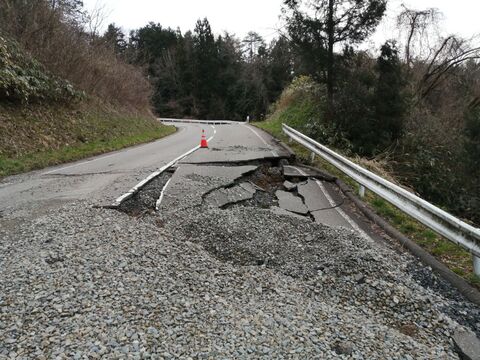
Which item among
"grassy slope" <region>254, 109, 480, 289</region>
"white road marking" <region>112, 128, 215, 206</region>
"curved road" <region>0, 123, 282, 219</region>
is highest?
"white road marking" <region>112, 128, 215, 206</region>

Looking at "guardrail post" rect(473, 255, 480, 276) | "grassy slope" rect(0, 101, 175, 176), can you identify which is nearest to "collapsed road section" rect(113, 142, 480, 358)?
"guardrail post" rect(473, 255, 480, 276)

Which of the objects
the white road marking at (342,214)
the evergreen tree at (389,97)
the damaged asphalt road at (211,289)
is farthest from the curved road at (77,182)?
the evergreen tree at (389,97)

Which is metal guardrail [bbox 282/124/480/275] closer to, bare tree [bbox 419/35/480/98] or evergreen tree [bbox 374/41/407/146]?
evergreen tree [bbox 374/41/407/146]

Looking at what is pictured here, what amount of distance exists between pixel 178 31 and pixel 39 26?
153ft

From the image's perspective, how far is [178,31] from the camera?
189 feet

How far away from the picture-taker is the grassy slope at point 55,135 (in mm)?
10062

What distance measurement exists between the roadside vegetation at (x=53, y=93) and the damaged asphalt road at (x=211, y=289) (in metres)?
5.87

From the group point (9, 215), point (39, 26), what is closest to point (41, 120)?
point (39, 26)

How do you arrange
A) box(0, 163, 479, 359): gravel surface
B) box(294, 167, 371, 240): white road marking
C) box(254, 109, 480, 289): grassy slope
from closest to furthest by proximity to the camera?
box(0, 163, 479, 359): gravel surface → box(254, 109, 480, 289): grassy slope → box(294, 167, 371, 240): white road marking

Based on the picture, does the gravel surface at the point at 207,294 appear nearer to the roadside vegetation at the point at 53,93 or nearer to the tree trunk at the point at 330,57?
the roadside vegetation at the point at 53,93

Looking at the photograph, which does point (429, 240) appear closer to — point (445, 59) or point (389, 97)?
point (389, 97)

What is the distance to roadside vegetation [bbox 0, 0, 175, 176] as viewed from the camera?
11094mm

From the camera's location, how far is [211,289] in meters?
3.41

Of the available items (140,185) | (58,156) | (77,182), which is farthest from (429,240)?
(58,156)
